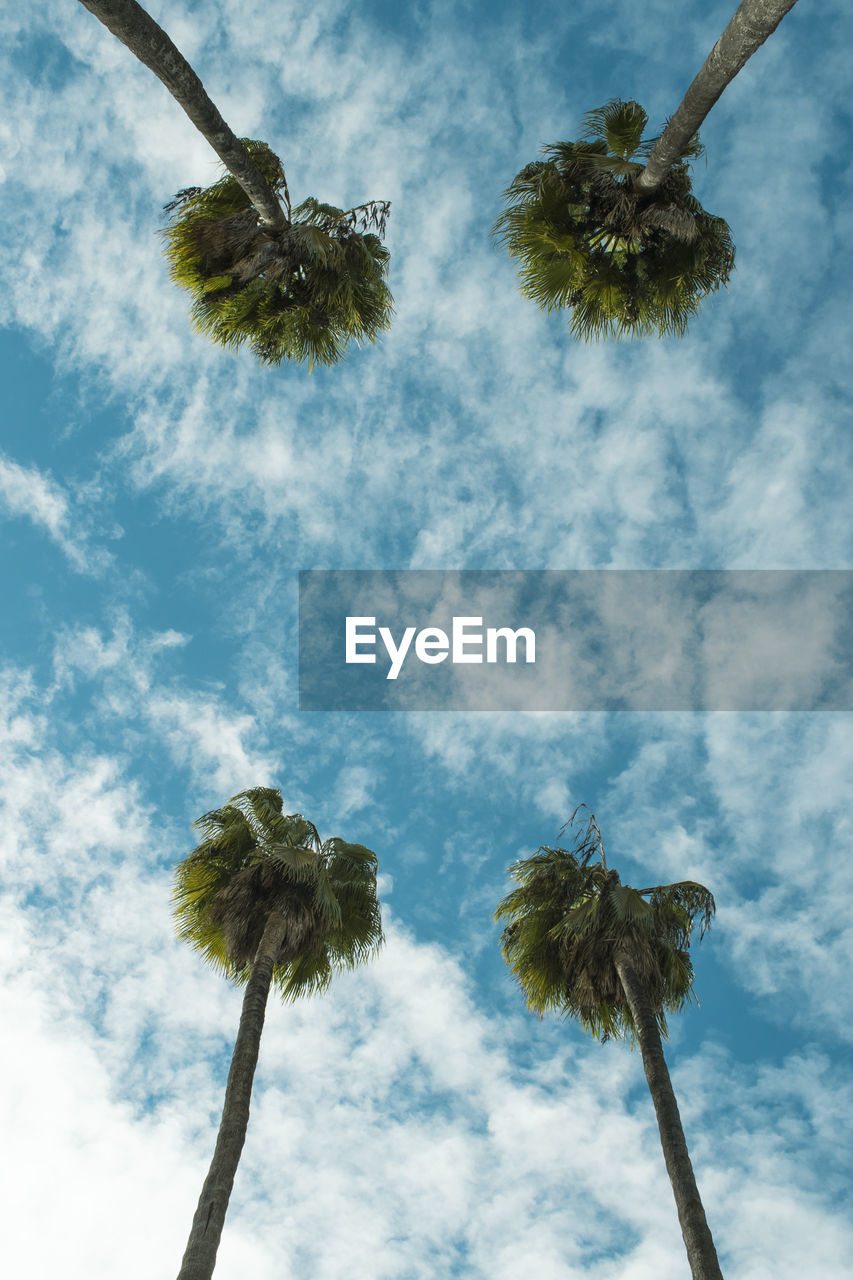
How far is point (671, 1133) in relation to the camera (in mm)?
11648

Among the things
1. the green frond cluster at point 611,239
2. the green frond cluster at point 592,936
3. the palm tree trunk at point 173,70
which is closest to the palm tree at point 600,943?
the green frond cluster at point 592,936

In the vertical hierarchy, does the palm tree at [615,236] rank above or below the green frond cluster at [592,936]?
above

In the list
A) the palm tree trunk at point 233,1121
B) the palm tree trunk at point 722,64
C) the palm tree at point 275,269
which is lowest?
the palm tree trunk at point 233,1121

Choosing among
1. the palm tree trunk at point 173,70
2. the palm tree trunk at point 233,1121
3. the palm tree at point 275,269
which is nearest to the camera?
the palm tree trunk at point 173,70

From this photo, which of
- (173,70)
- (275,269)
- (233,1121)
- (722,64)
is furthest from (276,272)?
(233,1121)

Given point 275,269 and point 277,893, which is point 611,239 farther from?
point 277,893

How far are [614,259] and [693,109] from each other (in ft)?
13.7

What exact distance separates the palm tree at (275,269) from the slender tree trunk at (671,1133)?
10.5 metres

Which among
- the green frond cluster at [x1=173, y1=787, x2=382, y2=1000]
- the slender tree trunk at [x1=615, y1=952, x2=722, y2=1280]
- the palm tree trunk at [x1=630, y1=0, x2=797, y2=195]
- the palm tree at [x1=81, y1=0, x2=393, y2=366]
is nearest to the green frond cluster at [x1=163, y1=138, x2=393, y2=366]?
the palm tree at [x1=81, y1=0, x2=393, y2=366]

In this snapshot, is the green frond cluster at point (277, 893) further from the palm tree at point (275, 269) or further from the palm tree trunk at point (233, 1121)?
the palm tree at point (275, 269)

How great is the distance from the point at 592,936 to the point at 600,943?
0.16m

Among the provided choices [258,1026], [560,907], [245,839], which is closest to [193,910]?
[245,839]

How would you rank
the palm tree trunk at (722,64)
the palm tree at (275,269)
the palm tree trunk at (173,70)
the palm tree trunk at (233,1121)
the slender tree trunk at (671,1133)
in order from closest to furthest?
1. the palm tree trunk at (722,64)
2. the palm tree trunk at (173,70)
3. the palm tree trunk at (233,1121)
4. the slender tree trunk at (671,1133)
5. the palm tree at (275,269)

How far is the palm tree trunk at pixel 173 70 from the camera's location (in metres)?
8.07
